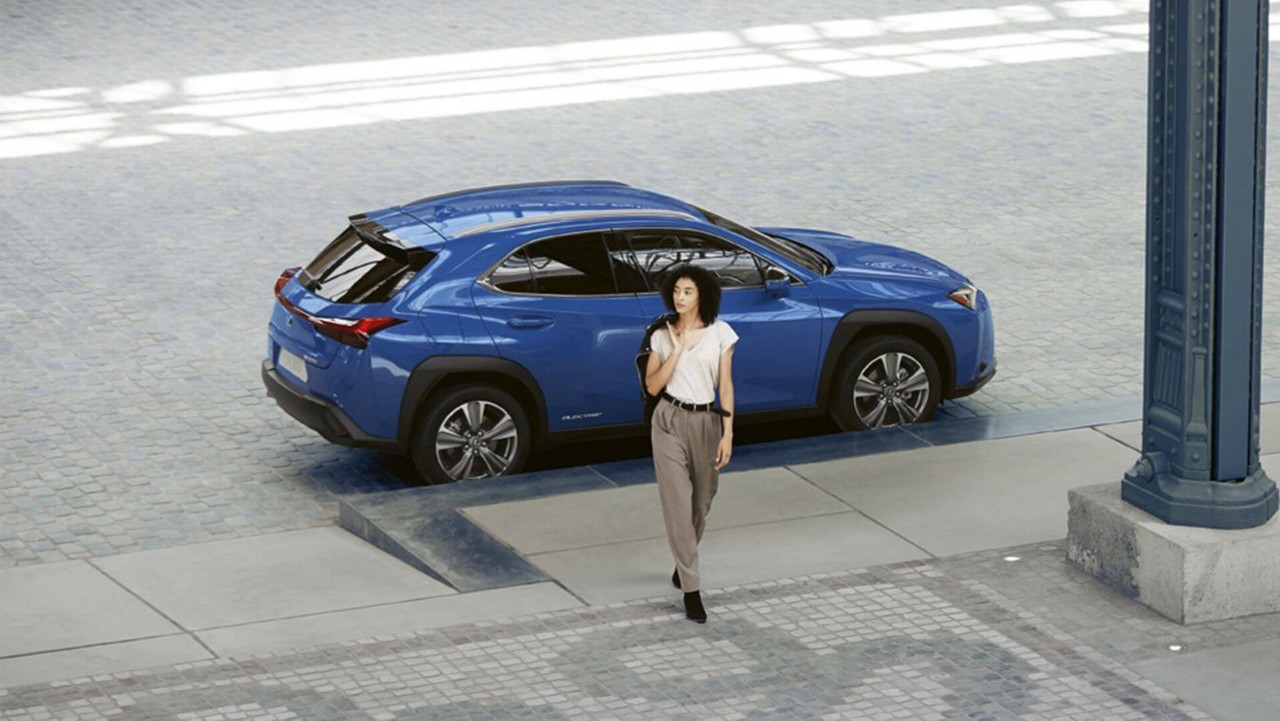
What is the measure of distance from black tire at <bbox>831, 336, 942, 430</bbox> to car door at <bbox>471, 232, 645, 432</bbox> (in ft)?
4.66

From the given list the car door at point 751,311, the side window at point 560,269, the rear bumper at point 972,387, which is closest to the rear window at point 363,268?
the side window at point 560,269

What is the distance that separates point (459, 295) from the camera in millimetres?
13047

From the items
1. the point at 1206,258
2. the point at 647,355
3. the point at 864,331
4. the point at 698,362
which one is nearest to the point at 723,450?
the point at 698,362

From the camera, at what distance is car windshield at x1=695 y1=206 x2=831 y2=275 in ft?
46.0

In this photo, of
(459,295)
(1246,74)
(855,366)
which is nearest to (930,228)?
(855,366)

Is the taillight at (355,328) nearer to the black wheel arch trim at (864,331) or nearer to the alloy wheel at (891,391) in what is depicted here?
the black wheel arch trim at (864,331)

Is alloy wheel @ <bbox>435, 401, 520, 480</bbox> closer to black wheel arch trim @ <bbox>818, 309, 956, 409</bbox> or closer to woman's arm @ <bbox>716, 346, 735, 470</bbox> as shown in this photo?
black wheel arch trim @ <bbox>818, 309, 956, 409</bbox>

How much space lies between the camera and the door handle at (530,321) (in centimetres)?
1309

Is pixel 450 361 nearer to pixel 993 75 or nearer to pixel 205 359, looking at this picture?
pixel 205 359

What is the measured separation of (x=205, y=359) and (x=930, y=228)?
22.8 feet

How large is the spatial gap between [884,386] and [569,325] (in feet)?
7.37

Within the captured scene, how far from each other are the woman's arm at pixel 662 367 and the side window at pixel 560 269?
103 inches

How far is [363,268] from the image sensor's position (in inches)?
526

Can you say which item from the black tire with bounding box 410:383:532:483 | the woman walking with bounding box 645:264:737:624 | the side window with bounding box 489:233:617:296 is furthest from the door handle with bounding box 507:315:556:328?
the woman walking with bounding box 645:264:737:624
